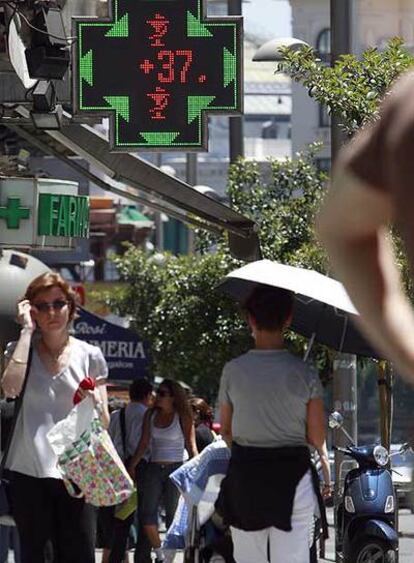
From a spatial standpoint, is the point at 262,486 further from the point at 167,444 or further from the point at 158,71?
the point at 167,444

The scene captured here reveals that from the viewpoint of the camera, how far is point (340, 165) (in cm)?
283

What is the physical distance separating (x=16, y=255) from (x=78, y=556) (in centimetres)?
646

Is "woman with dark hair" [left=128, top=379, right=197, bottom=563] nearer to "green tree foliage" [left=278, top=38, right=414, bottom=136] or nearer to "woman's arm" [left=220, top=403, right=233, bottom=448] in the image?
"green tree foliage" [left=278, top=38, right=414, bottom=136]

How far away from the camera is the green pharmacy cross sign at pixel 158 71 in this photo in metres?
11.4

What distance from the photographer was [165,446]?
1531 cm

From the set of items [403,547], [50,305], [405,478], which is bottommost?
[403,547]

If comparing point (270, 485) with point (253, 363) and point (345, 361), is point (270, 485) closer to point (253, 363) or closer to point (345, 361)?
point (253, 363)

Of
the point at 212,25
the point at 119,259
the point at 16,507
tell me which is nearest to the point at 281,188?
the point at 119,259

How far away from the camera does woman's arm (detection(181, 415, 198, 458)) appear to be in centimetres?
1518

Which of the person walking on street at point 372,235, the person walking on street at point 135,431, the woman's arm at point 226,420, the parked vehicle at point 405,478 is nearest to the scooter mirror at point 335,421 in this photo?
the parked vehicle at point 405,478

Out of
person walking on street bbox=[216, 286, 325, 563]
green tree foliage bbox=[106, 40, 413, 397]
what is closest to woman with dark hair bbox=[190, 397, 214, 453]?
green tree foliage bbox=[106, 40, 413, 397]

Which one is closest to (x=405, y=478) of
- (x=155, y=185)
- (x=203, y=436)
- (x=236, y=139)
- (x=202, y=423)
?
(x=203, y=436)

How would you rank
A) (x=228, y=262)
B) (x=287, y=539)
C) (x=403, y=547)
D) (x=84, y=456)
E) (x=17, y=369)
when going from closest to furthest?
(x=287, y=539) < (x=84, y=456) < (x=17, y=369) < (x=403, y=547) < (x=228, y=262)

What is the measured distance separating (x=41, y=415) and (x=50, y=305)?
1.75 feet
